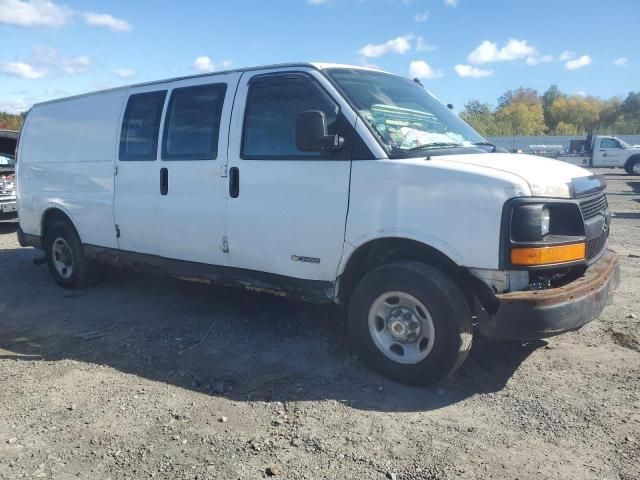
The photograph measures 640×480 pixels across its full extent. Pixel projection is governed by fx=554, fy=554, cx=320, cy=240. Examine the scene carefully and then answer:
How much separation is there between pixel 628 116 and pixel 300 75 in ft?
304

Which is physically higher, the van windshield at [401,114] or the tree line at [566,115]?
the tree line at [566,115]

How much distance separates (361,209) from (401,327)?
87cm

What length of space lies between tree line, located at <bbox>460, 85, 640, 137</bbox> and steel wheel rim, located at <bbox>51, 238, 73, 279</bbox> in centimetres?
6894

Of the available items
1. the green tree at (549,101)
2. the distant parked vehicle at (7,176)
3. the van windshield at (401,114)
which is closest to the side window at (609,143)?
the distant parked vehicle at (7,176)

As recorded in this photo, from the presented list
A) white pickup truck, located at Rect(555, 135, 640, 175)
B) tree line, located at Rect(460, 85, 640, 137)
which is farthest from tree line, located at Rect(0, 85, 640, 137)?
white pickup truck, located at Rect(555, 135, 640, 175)

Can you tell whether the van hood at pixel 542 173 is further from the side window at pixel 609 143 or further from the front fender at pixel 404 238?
the side window at pixel 609 143

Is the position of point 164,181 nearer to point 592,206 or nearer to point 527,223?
point 527,223

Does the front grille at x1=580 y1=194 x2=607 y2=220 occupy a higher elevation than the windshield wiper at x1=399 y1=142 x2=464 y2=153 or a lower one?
lower

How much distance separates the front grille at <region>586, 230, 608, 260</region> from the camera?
3.79 metres

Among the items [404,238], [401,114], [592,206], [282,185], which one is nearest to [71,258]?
[282,185]

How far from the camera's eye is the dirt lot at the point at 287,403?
2.98 m

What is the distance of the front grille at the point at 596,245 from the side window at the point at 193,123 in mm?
3009

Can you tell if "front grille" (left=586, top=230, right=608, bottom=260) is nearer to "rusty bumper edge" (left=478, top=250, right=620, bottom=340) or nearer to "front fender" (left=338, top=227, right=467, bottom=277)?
"rusty bumper edge" (left=478, top=250, right=620, bottom=340)

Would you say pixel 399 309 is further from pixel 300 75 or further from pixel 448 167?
pixel 300 75
